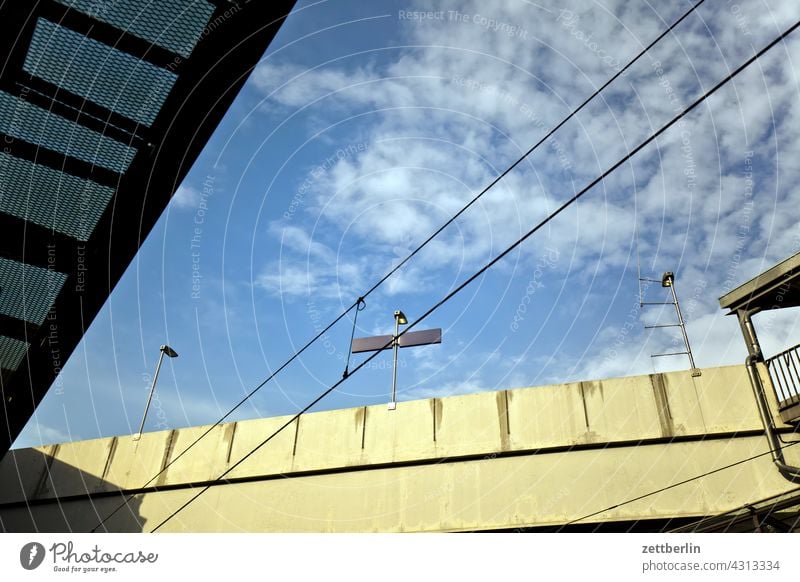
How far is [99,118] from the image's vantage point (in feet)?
21.8

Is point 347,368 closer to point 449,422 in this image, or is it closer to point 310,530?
point 449,422

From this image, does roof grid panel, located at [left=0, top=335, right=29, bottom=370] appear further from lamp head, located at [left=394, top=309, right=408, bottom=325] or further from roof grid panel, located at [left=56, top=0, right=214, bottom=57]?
lamp head, located at [left=394, top=309, right=408, bottom=325]

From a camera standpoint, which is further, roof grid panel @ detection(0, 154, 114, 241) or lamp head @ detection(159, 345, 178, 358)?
lamp head @ detection(159, 345, 178, 358)

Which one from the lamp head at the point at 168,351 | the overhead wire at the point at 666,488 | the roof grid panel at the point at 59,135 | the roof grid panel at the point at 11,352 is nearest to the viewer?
the roof grid panel at the point at 59,135

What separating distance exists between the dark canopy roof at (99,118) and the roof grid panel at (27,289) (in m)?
0.02

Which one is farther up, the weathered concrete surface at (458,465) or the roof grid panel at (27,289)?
the roof grid panel at (27,289)

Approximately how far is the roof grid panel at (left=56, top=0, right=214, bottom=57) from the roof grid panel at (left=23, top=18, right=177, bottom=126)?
12.3 inches

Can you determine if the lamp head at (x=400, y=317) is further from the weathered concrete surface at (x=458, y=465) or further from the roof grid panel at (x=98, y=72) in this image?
the roof grid panel at (x=98, y=72)

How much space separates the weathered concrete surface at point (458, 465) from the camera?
11.2 m

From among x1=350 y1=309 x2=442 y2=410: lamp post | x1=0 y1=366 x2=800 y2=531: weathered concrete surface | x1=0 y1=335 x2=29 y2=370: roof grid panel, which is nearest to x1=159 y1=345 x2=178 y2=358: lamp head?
x1=0 y1=366 x2=800 y2=531: weathered concrete surface

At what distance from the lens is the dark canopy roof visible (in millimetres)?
6035

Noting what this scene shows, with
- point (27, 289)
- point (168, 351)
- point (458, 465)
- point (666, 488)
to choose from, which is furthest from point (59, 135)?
point (168, 351)

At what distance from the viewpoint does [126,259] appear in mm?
8195


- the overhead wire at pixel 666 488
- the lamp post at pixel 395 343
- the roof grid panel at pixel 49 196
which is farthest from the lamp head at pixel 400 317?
the roof grid panel at pixel 49 196
